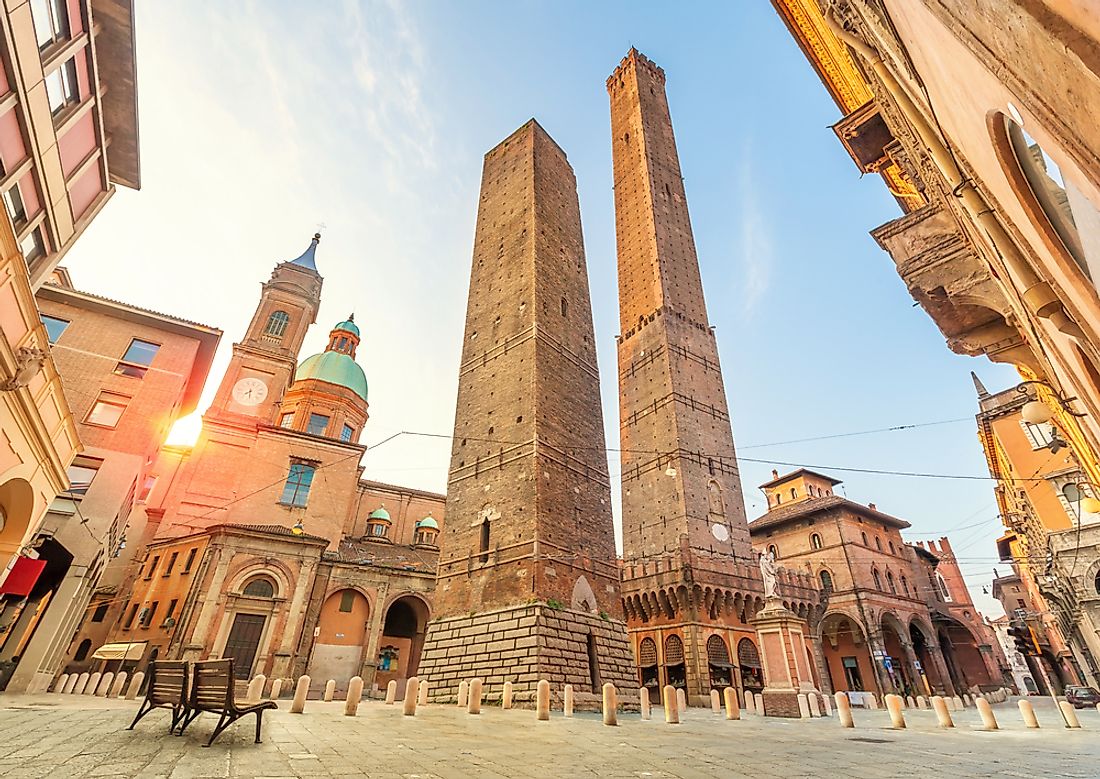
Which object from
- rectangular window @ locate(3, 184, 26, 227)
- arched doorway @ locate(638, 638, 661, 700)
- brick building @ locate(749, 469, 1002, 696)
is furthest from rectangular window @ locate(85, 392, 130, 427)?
brick building @ locate(749, 469, 1002, 696)

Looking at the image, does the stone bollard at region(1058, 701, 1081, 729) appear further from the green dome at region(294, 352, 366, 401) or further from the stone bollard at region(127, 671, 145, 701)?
the green dome at region(294, 352, 366, 401)

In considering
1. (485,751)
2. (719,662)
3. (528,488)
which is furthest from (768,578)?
(485,751)

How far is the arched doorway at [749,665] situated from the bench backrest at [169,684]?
22559 mm

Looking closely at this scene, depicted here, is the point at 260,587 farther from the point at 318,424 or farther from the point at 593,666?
the point at 593,666

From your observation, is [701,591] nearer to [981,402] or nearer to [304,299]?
[981,402]

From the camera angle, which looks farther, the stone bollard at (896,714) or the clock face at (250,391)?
the clock face at (250,391)

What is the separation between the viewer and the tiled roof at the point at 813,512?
32375 mm

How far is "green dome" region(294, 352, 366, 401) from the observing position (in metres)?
35.2

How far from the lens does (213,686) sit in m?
5.52

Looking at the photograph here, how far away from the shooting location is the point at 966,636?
120ft

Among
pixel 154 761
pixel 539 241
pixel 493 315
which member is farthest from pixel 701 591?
pixel 154 761

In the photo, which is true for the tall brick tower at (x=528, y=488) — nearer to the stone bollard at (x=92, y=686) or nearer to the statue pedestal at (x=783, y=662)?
the statue pedestal at (x=783, y=662)

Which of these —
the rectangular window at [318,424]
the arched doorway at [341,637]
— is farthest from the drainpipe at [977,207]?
the rectangular window at [318,424]

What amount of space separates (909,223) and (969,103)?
15.5 ft
